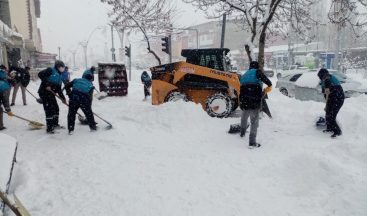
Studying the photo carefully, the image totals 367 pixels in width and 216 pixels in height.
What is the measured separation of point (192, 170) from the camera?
5375 millimetres

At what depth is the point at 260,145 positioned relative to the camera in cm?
659

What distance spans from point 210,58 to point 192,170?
5517mm

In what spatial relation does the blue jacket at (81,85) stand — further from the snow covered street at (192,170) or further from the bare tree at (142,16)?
the bare tree at (142,16)

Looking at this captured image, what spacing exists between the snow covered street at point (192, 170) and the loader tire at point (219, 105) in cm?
109

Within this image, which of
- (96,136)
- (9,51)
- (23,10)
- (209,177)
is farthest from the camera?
(23,10)

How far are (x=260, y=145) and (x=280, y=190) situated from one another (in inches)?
79.5

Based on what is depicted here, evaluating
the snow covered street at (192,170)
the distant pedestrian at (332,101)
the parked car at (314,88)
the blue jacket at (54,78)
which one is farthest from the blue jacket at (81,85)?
the parked car at (314,88)

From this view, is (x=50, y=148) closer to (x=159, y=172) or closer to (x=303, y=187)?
(x=159, y=172)

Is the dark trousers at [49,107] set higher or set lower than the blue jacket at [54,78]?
lower

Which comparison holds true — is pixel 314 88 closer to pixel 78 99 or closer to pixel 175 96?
pixel 175 96

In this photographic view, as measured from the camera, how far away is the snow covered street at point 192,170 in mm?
4168

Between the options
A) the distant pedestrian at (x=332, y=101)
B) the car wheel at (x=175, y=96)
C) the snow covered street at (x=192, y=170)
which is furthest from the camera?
the car wheel at (x=175, y=96)

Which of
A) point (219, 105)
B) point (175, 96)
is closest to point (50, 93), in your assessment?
point (175, 96)

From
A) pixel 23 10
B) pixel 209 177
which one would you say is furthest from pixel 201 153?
pixel 23 10
